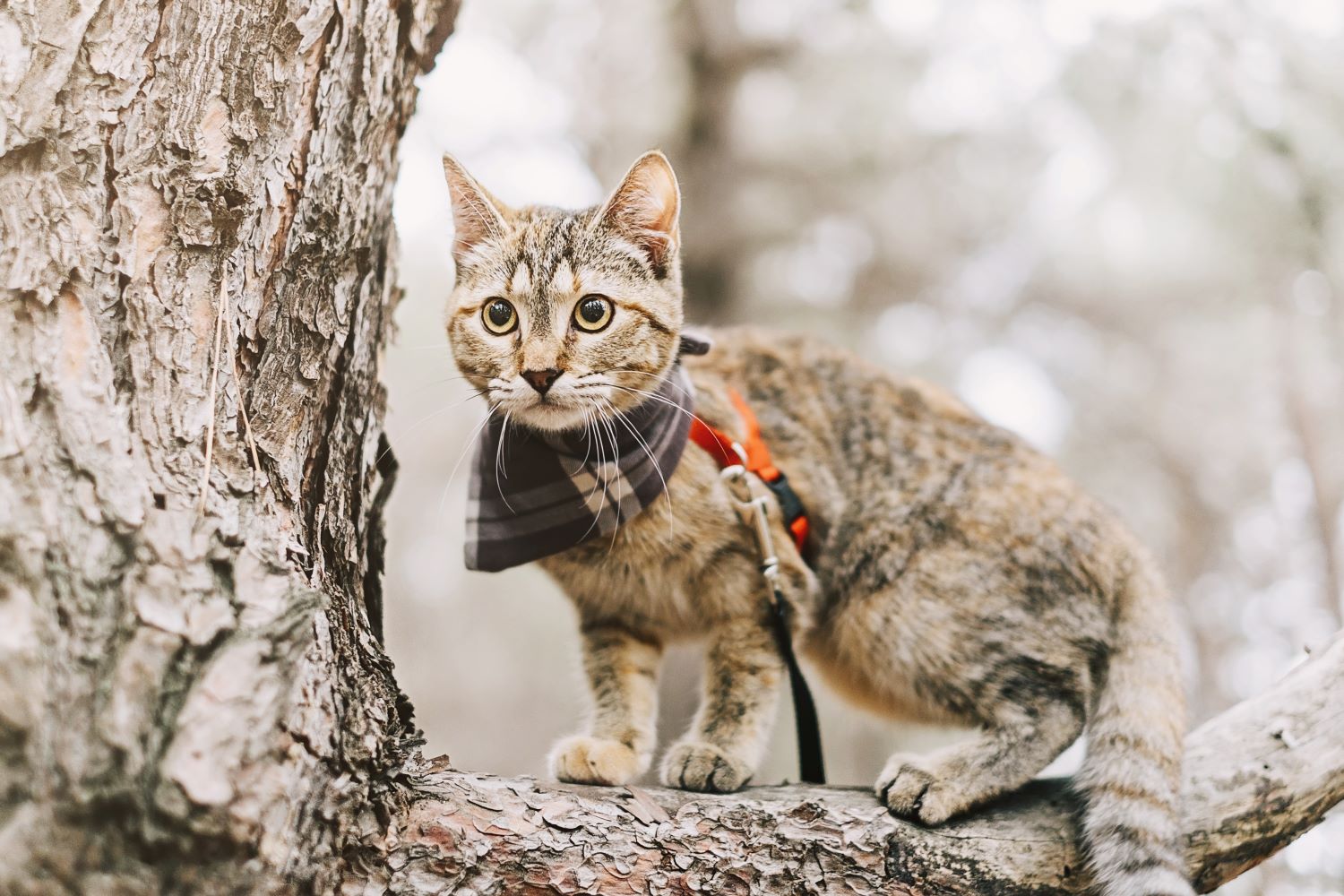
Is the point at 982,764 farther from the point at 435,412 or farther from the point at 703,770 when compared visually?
the point at 435,412

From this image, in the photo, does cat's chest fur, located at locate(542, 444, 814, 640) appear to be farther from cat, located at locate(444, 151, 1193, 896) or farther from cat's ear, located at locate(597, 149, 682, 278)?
cat's ear, located at locate(597, 149, 682, 278)

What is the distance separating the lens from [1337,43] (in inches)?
115

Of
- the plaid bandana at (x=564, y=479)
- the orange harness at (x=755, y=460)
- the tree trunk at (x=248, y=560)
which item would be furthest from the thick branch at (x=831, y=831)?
the orange harness at (x=755, y=460)

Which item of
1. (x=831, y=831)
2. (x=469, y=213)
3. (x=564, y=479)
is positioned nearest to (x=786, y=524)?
(x=564, y=479)

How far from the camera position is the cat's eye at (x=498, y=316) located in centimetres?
234

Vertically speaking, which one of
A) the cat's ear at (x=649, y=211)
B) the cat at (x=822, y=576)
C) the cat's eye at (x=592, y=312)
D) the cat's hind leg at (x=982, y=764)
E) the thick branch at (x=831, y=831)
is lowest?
the thick branch at (x=831, y=831)

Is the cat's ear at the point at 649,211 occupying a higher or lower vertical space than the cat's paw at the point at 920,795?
higher

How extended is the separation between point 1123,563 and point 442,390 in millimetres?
4470

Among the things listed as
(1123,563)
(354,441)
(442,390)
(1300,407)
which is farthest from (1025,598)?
(442,390)

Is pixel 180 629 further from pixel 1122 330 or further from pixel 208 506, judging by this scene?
pixel 1122 330

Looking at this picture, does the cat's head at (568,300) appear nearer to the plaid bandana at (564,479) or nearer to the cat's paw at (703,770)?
the plaid bandana at (564,479)

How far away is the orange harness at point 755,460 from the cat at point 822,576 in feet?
0.17

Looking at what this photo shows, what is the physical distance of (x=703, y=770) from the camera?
2.19 meters

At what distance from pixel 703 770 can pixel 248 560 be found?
122 centimetres
